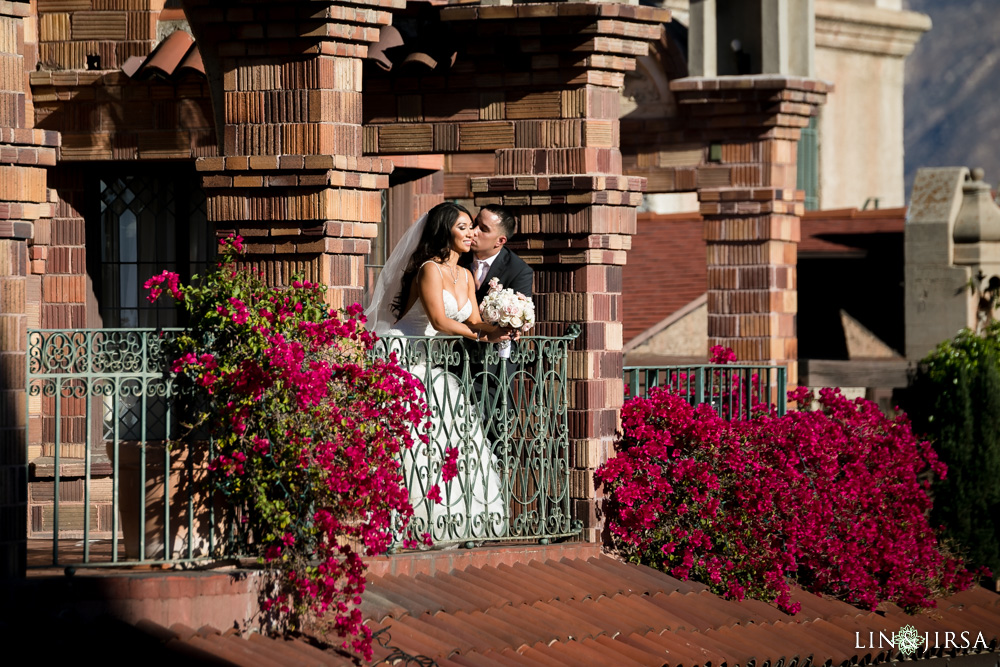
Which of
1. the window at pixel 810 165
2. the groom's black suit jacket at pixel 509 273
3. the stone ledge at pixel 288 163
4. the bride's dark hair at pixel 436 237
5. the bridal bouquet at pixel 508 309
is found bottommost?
the bridal bouquet at pixel 508 309

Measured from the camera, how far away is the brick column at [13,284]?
711 cm

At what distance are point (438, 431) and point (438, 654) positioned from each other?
60.9 inches

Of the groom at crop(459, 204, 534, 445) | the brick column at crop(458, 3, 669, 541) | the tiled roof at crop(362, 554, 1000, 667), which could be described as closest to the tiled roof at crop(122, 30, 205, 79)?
the brick column at crop(458, 3, 669, 541)

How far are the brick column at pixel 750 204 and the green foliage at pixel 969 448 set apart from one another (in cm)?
139

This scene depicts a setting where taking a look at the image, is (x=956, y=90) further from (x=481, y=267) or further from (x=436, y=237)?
(x=436, y=237)

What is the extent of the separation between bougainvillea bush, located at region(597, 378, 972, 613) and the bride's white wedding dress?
36.2 inches

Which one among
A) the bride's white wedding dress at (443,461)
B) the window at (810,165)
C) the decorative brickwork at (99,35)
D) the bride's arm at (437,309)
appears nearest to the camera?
the bride's white wedding dress at (443,461)

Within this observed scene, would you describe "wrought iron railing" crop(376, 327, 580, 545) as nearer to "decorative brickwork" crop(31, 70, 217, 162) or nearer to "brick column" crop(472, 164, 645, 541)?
"brick column" crop(472, 164, 645, 541)

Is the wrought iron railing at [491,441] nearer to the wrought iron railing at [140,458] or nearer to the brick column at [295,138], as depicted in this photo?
the brick column at [295,138]

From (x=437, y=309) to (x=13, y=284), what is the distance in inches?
105

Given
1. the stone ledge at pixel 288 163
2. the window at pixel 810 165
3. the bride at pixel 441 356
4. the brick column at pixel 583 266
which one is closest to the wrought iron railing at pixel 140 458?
the bride at pixel 441 356

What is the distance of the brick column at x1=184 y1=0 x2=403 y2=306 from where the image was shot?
8.41m

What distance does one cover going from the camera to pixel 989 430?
13.8 metres

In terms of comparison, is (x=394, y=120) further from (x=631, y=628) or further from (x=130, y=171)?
(x=631, y=628)
